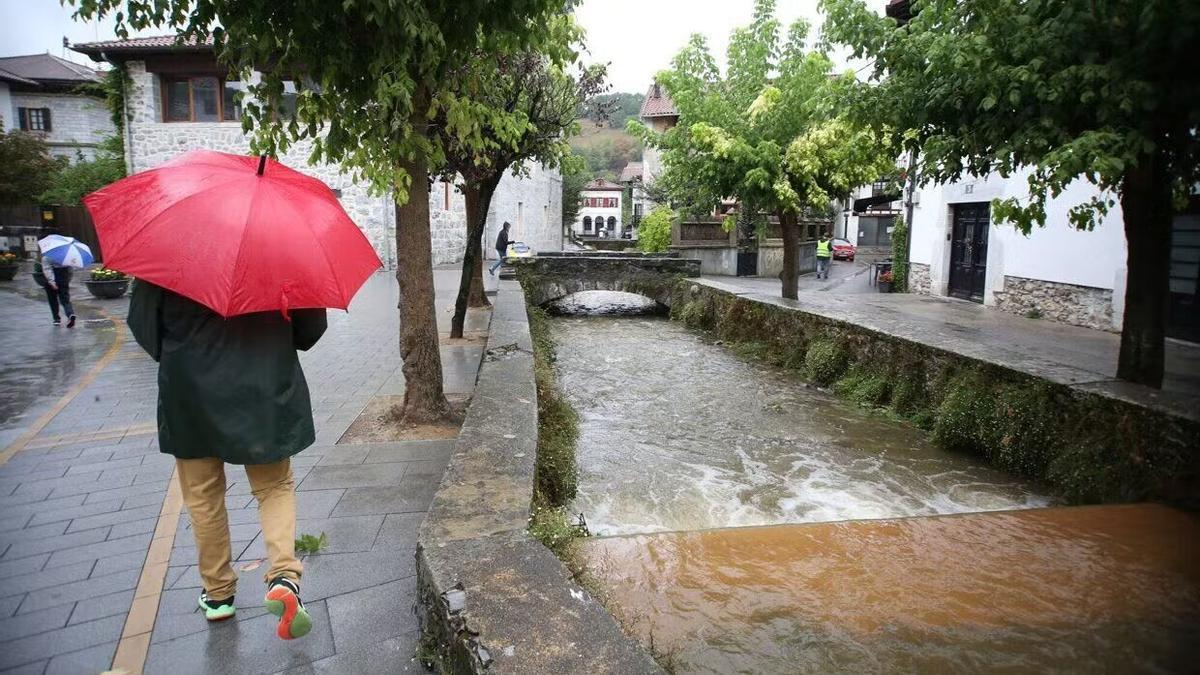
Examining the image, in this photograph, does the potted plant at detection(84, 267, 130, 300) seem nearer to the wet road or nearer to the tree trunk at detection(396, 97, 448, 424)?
the wet road

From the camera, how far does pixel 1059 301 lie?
11.5 metres

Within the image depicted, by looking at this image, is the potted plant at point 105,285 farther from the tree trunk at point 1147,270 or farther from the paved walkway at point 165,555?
the tree trunk at point 1147,270

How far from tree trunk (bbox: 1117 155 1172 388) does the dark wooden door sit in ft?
28.1

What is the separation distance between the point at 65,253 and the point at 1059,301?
15377 millimetres

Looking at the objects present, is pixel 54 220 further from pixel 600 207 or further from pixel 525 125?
pixel 600 207

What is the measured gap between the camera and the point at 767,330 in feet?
37.1

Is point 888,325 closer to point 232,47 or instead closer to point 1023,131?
point 1023,131

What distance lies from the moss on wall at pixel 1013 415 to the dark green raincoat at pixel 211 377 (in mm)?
5207

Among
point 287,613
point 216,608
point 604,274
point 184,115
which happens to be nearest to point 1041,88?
point 287,613

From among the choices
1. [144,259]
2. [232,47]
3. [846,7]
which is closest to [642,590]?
[144,259]

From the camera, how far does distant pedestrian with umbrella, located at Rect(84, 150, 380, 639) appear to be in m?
2.42

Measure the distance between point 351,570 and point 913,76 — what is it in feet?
18.6

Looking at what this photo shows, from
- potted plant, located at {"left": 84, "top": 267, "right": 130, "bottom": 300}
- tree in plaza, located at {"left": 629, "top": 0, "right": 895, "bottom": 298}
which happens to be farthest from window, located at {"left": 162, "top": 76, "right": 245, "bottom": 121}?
tree in plaza, located at {"left": 629, "top": 0, "right": 895, "bottom": 298}

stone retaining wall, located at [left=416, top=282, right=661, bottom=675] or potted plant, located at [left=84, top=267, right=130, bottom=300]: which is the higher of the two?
potted plant, located at [left=84, top=267, right=130, bottom=300]
